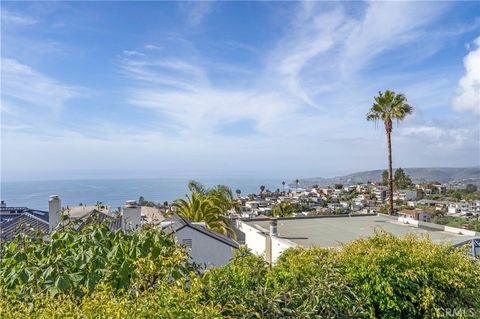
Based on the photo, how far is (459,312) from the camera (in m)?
6.18

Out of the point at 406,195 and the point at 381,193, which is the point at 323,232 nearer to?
the point at 406,195

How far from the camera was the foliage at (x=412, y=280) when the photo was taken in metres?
6.07

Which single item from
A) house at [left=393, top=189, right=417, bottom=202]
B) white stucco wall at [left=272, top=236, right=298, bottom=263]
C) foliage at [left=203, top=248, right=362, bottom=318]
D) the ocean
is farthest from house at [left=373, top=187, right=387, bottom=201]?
foliage at [left=203, top=248, right=362, bottom=318]

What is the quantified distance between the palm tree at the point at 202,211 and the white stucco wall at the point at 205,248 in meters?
5.82

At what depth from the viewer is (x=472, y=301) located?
654 centimetres

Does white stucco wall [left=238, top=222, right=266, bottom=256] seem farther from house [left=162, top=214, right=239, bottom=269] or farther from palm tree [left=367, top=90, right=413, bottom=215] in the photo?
palm tree [left=367, top=90, right=413, bottom=215]

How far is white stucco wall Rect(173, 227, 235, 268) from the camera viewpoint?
12203mm

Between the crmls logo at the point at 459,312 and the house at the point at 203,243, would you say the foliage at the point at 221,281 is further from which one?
the house at the point at 203,243

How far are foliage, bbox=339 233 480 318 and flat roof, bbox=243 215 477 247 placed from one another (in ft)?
18.4

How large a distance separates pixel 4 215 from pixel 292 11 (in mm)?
21638

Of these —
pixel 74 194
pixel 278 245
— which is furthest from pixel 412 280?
pixel 74 194

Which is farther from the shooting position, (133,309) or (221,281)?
(221,281)

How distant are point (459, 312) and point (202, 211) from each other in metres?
14.2

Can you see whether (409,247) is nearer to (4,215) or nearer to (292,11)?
(292,11)
